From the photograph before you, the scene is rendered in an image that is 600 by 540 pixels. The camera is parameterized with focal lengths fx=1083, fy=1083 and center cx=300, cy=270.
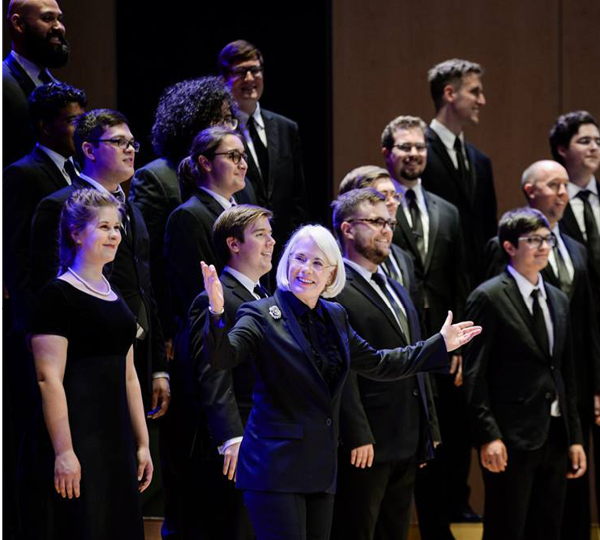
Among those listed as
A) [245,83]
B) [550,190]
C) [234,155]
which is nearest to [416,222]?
[550,190]

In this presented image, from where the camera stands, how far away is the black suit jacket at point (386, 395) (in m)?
3.43

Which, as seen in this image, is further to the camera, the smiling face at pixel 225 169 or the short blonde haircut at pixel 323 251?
the smiling face at pixel 225 169

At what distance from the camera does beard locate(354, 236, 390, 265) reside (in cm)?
352

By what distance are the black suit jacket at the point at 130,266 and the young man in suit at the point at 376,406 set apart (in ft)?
1.96

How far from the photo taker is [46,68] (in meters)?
3.56

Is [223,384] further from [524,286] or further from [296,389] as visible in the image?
[524,286]

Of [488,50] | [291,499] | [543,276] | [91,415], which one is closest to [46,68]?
[91,415]

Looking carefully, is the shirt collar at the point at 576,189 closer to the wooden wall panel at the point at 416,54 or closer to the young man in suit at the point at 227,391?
the wooden wall panel at the point at 416,54

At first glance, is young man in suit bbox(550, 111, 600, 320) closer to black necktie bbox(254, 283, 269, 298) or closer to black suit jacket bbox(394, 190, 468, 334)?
black suit jacket bbox(394, 190, 468, 334)

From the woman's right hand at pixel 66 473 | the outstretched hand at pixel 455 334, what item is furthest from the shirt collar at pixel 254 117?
the woman's right hand at pixel 66 473

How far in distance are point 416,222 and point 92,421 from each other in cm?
180

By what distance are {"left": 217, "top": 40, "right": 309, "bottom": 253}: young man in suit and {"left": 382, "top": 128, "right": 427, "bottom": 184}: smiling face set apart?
14.8 inches

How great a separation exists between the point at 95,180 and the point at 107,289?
43 cm

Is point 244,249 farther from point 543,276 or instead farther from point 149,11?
point 149,11
